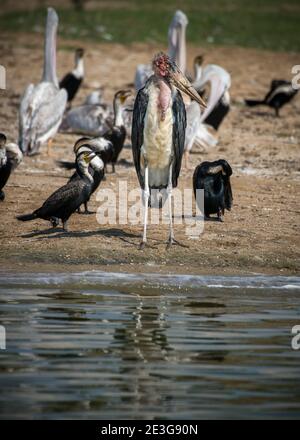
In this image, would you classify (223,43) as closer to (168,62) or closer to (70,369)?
(168,62)

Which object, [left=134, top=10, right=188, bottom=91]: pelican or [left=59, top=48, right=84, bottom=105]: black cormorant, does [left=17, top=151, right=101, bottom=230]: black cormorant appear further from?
[left=59, top=48, right=84, bottom=105]: black cormorant

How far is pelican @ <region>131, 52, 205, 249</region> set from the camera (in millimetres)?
10086

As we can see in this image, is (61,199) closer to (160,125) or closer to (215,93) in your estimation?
(160,125)

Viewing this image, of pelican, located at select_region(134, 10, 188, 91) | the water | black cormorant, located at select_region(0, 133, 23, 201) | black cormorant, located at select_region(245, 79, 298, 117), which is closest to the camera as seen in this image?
the water

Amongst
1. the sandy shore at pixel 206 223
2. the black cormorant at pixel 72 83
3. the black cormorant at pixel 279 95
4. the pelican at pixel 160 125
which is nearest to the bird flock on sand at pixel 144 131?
the pelican at pixel 160 125

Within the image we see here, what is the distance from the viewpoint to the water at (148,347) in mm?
6129

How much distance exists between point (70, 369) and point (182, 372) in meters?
0.64

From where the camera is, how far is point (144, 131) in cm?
1021

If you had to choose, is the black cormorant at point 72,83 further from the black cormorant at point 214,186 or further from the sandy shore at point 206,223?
the black cormorant at point 214,186

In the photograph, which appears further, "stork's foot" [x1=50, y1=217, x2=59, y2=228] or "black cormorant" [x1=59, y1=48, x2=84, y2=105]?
"black cormorant" [x1=59, y1=48, x2=84, y2=105]

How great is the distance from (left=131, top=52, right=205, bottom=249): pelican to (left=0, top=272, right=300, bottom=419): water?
4.16ft

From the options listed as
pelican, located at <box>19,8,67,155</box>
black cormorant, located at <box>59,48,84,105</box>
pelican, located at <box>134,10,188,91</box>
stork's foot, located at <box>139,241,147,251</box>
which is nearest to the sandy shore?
stork's foot, located at <box>139,241,147,251</box>

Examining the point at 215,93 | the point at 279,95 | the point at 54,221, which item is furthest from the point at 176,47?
the point at 54,221

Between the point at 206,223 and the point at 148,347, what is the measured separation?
3897 mm
